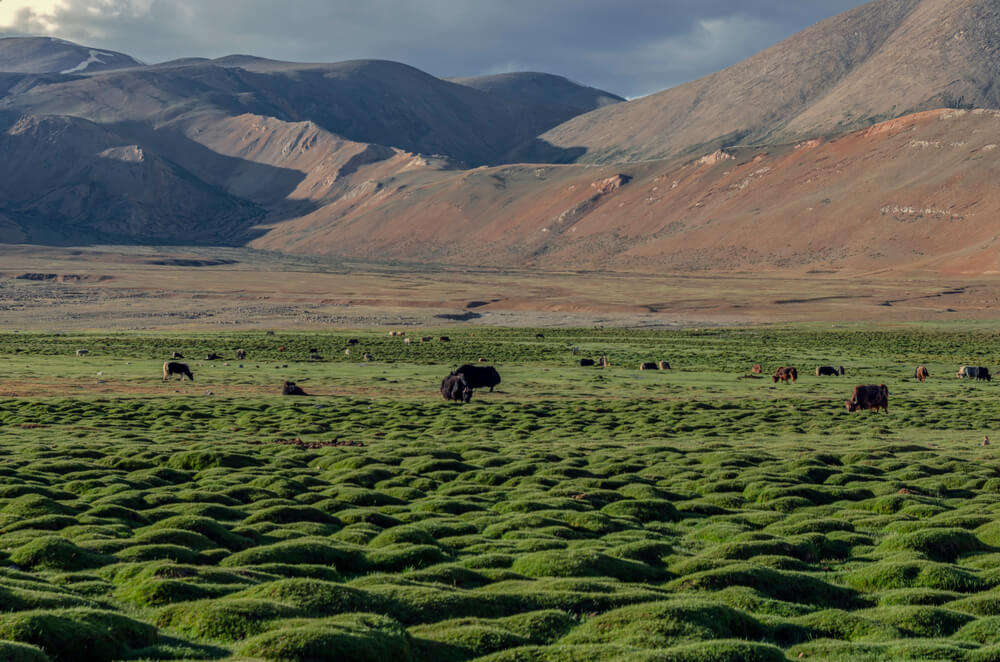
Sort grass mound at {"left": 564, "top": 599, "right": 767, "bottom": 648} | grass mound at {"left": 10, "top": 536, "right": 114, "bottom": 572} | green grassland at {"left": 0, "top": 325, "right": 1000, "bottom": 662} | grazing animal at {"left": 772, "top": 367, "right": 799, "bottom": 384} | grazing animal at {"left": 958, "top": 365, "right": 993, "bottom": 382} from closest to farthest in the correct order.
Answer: green grassland at {"left": 0, "top": 325, "right": 1000, "bottom": 662}
grass mound at {"left": 564, "top": 599, "right": 767, "bottom": 648}
grass mound at {"left": 10, "top": 536, "right": 114, "bottom": 572}
grazing animal at {"left": 772, "top": 367, "right": 799, "bottom": 384}
grazing animal at {"left": 958, "top": 365, "right": 993, "bottom": 382}

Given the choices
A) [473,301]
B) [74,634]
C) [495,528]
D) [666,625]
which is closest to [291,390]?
[495,528]

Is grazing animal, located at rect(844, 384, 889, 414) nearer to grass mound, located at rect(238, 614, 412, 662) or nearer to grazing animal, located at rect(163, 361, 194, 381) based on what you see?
grass mound, located at rect(238, 614, 412, 662)

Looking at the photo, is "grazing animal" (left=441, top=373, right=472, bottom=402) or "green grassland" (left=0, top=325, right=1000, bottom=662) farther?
"grazing animal" (left=441, top=373, right=472, bottom=402)

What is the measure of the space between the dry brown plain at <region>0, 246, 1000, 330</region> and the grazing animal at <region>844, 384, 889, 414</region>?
8402 cm

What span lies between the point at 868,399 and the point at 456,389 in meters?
22.3

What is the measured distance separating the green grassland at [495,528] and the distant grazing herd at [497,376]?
93cm

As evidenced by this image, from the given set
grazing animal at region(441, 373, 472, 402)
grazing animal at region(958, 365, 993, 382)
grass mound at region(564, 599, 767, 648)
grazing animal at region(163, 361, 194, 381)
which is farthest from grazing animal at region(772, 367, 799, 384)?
grass mound at region(564, 599, 767, 648)

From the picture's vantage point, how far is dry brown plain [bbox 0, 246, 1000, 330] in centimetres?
13912

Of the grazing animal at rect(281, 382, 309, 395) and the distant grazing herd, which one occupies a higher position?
the distant grazing herd

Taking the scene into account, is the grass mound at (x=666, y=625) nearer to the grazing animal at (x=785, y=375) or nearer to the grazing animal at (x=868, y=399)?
the grazing animal at (x=868, y=399)

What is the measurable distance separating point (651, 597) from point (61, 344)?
95.8m

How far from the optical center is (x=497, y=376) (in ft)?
189

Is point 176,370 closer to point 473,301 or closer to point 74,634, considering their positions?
point 74,634

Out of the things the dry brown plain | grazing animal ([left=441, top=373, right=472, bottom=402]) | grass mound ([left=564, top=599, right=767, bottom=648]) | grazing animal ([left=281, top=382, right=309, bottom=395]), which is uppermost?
the dry brown plain
